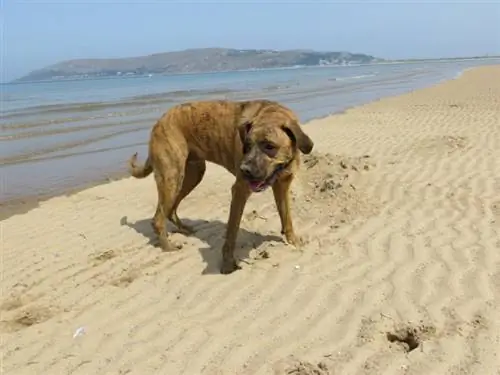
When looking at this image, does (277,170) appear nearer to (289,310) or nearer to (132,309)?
(289,310)

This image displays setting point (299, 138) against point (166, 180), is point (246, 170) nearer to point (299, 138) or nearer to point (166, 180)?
point (299, 138)

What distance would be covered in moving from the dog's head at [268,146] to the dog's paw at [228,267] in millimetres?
788

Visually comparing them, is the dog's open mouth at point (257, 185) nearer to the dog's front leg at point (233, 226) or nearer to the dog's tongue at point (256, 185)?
the dog's tongue at point (256, 185)

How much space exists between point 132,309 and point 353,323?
1.82 metres

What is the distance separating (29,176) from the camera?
1099cm

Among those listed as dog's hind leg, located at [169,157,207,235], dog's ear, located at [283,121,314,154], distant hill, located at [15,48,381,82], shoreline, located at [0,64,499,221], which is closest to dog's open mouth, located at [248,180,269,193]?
dog's ear, located at [283,121,314,154]

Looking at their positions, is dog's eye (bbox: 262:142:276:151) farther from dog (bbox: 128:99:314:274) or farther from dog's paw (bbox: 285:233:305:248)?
dog's paw (bbox: 285:233:305:248)

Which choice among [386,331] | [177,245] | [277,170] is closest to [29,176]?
[177,245]

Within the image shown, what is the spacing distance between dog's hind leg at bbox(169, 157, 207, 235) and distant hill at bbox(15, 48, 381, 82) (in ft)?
487

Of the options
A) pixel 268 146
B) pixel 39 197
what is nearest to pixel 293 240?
pixel 268 146

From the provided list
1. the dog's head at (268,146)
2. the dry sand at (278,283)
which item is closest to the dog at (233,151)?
the dog's head at (268,146)

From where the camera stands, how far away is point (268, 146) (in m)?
4.88

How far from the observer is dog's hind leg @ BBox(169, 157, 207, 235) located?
6.56 metres

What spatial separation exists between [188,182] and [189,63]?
555ft
